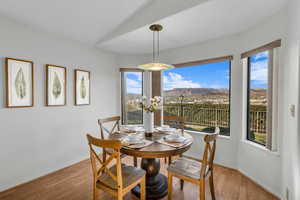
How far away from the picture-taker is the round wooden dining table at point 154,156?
1568 millimetres

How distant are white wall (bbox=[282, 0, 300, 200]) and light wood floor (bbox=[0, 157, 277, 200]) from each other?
51 centimetres

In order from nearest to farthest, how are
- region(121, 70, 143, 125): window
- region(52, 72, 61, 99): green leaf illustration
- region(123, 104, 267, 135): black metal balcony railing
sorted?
region(123, 104, 267, 135): black metal balcony railing
region(52, 72, 61, 99): green leaf illustration
region(121, 70, 143, 125): window

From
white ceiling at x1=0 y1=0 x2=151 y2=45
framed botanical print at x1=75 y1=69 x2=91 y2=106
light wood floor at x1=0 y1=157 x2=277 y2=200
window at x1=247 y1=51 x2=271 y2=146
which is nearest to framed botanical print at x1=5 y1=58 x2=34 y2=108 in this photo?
white ceiling at x1=0 y1=0 x2=151 y2=45

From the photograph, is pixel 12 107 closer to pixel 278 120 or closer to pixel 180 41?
pixel 180 41

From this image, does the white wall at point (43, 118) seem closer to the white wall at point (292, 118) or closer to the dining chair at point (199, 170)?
the dining chair at point (199, 170)

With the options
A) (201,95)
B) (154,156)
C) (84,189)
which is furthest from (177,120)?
(84,189)

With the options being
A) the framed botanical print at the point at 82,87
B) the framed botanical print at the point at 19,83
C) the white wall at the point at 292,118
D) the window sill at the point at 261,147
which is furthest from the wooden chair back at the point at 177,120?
the framed botanical print at the point at 19,83

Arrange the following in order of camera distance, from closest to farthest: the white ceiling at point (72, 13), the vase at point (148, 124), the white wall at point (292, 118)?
the white wall at point (292, 118)
the white ceiling at point (72, 13)
the vase at point (148, 124)

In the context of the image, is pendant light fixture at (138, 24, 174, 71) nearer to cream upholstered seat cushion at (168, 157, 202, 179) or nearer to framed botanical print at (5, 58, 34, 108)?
cream upholstered seat cushion at (168, 157, 202, 179)

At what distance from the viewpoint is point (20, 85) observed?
2150 millimetres

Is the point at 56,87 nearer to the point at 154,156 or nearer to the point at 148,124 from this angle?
the point at 148,124

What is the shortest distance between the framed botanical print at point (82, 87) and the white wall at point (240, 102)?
2.03m

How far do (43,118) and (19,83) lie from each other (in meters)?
0.65

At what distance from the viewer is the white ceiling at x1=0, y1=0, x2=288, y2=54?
6.07 ft
